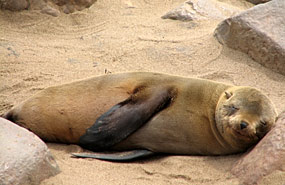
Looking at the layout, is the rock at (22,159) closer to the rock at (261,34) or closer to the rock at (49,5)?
the rock at (261,34)

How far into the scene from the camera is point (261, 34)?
22.3ft

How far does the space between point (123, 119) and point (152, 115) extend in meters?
0.30

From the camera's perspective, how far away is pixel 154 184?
406 cm

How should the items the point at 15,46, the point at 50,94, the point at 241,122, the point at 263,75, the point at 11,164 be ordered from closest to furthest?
the point at 11,164 < the point at 241,122 < the point at 50,94 < the point at 263,75 < the point at 15,46

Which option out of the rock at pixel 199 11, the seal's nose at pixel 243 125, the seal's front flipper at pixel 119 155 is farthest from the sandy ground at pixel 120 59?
the seal's nose at pixel 243 125

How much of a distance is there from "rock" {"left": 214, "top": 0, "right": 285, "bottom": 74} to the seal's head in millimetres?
2162

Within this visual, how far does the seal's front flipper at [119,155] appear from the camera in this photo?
457 centimetres

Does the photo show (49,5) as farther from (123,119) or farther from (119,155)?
(119,155)

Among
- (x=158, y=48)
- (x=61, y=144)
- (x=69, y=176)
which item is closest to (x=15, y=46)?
(x=158, y=48)

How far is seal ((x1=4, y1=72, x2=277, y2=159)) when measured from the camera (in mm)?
4562

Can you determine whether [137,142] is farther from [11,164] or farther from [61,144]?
[11,164]

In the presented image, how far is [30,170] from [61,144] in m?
1.39

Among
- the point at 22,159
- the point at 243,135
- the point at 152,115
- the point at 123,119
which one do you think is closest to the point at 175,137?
the point at 152,115

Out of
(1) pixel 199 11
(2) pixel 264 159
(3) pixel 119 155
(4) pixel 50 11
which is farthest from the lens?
(1) pixel 199 11
